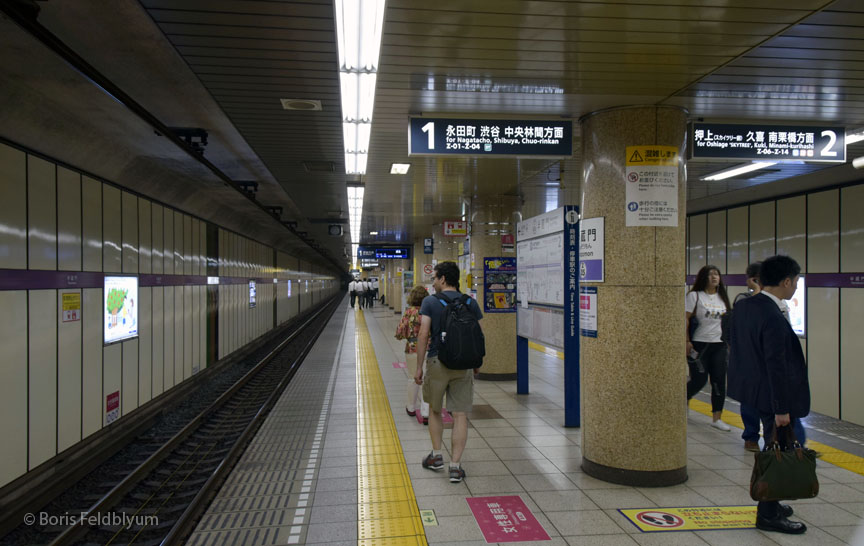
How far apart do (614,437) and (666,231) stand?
160 cm

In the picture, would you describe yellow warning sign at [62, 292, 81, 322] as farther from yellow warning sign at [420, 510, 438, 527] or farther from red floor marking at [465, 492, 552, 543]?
red floor marking at [465, 492, 552, 543]

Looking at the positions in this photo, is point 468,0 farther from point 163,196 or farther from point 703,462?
point 163,196

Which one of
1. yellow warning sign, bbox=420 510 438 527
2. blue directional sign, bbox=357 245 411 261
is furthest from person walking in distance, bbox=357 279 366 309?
yellow warning sign, bbox=420 510 438 527

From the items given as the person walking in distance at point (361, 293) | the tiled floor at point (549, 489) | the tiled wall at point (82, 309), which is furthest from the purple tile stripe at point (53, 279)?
the person walking in distance at point (361, 293)

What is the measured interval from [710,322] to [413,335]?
3.00 m

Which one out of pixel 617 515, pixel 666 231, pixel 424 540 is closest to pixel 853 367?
pixel 666 231

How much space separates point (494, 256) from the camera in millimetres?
8914

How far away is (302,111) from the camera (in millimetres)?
4754

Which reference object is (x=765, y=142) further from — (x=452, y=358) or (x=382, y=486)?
(x=382, y=486)

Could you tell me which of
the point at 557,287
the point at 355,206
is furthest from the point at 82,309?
the point at 355,206

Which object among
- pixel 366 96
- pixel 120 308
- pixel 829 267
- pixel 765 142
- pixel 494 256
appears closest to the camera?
pixel 366 96

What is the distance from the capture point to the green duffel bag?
306 centimetres

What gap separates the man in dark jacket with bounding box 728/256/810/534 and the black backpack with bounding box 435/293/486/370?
1672mm

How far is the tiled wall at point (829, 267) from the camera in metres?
6.40
